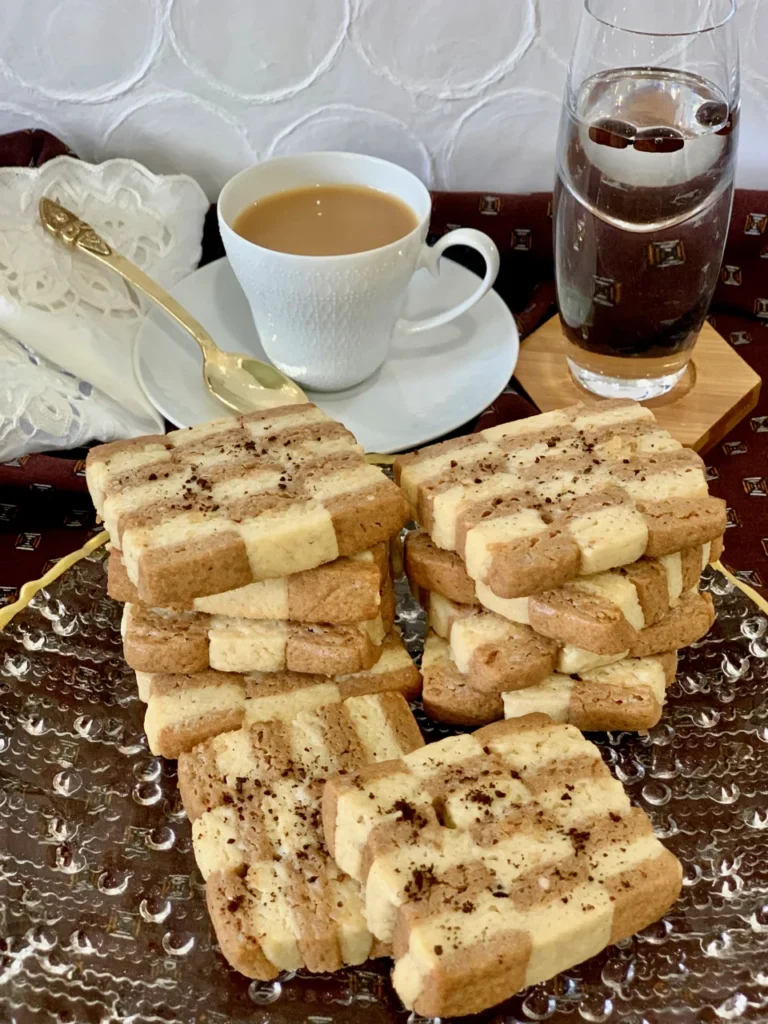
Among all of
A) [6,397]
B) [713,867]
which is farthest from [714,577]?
[6,397]

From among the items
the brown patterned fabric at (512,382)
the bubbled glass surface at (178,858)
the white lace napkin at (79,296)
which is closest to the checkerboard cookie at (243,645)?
the bubbled glass surface at (178,858)

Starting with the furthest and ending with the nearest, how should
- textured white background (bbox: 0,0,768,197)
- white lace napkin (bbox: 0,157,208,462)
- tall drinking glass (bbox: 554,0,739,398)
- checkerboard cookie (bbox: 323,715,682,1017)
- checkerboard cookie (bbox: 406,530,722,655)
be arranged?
textured white background (bbox: 0,0,768,197) < white lace napkin (bbox: 0,157,208,462) < tall drinking glass (bbox: 554,0,739,398) < checkerboard cookie (bbox: 406,530,722,655) < checkerboard cookie (bbox: 323,715,682,1017)

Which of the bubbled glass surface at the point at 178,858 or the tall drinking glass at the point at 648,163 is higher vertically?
the tall drinking glass at the point at 648,163

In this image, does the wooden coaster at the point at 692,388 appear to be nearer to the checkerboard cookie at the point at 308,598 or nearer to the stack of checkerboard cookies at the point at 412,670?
the stack of checkerboard cookies at the point at 412,670

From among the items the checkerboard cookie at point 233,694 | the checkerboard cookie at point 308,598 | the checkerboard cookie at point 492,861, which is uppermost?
the checkerboard cookie at point 308,598

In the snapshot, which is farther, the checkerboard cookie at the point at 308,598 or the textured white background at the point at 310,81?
the textured white background at the point at 310,81

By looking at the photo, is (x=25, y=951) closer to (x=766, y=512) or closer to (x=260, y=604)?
(x=260, y=604)

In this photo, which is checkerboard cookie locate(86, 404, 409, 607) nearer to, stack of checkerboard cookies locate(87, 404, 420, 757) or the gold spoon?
stack of checkerboard cookies locate(87, 404, 420, 757)

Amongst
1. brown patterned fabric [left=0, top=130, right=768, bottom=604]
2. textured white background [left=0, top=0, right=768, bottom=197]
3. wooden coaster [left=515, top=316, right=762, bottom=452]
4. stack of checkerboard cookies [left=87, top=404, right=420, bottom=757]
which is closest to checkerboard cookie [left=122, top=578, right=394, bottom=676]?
stack of checkerboard cookies [left=87, top=404, right=420, bottom=757]
